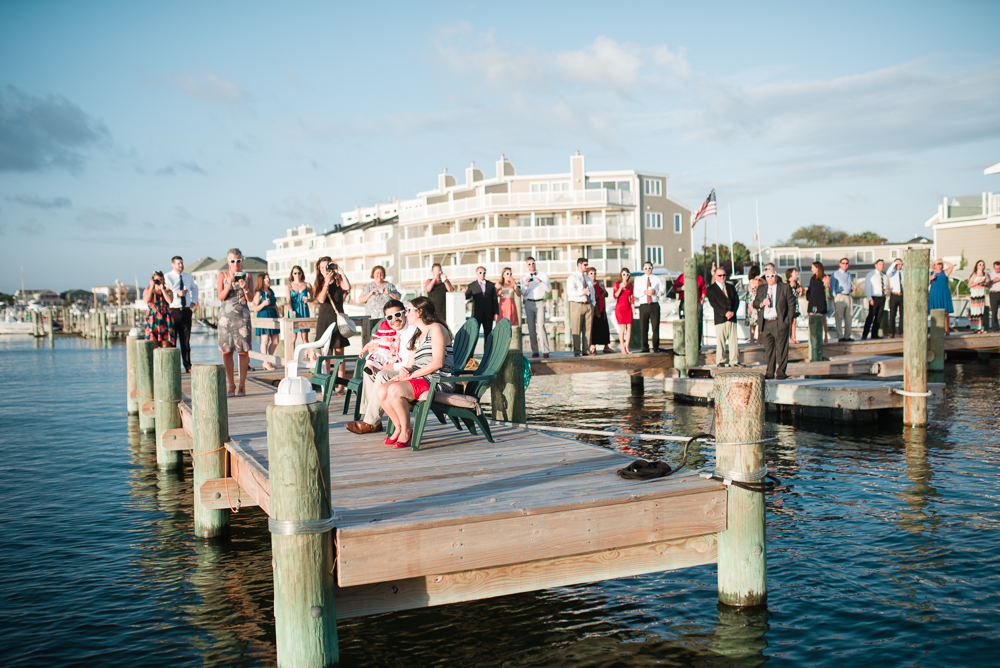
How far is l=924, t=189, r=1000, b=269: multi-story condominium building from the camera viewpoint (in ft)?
124

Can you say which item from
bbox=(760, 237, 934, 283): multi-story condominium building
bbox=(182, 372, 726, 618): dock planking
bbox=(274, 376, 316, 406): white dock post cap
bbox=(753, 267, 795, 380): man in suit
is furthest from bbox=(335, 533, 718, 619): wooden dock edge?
bbox=(760, 237, 934, 283): multi-story condominium building

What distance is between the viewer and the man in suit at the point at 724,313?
1352cm

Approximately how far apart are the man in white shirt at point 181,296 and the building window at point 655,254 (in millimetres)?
55763

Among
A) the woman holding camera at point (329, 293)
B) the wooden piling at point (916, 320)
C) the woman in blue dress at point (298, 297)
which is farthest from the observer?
the woman in blue dress at point (298, 297)

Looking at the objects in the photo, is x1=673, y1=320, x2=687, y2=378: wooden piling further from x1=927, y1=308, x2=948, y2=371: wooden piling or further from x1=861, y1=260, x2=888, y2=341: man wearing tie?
x1=927, y1=308, x2=948, y2=371: wooden piling

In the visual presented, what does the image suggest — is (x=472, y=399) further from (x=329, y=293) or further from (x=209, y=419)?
(x=329, y=293)

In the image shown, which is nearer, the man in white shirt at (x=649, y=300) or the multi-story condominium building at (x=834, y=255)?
the man in white shirt at (x=649, y=300)

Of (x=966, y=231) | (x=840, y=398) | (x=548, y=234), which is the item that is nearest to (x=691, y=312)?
(x=840, y=398)

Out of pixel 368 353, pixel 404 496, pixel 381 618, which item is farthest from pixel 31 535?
pixel 404 496

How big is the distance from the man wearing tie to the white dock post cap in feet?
55.9

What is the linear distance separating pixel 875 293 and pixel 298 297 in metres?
12.9

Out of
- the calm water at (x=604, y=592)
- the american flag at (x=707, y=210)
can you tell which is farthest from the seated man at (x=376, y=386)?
the american flag at (x=707, y=210)

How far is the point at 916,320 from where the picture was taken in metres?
11.4

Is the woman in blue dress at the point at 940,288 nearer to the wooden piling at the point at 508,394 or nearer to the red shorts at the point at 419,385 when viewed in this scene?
the wooden piling at the point at 508,394
